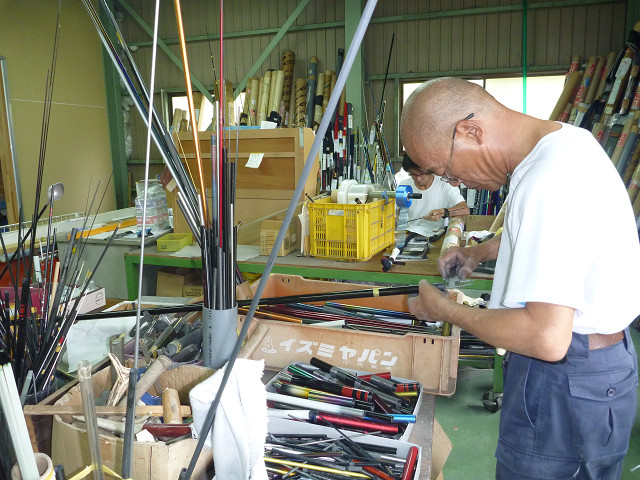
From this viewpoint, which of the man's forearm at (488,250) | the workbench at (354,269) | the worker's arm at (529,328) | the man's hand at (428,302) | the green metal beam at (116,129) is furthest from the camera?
the green metal beam at (116,129)

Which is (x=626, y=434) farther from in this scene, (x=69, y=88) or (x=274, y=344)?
(x=69, y=88)

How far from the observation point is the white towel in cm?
61

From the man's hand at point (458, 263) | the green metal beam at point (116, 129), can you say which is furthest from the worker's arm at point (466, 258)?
the green metal beam at point (116, 129)

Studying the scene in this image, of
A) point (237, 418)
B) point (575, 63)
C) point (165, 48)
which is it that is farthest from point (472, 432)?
point (165, 48)

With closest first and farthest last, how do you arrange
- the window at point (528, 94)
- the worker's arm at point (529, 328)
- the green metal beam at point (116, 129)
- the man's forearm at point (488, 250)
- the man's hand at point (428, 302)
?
the worker's arm at point (529, 328) → the man's hand at point (428, 302) → the man's forearm at point (488, 250) → the window at point (528, 94) → the green metal beam at point (116, 129)

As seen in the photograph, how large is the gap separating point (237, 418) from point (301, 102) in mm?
5410

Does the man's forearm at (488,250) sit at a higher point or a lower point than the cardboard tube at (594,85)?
lower

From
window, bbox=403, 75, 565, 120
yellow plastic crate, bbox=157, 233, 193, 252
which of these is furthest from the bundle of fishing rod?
window, bbox=403, 75, 565, 120

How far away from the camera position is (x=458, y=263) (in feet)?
5.46

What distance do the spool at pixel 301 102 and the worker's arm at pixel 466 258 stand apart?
4245 mm

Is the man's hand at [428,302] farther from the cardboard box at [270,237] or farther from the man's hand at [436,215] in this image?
the man's hand at [436,215]

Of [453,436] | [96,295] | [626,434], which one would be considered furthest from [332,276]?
[626,434]

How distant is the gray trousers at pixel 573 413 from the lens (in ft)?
3.35

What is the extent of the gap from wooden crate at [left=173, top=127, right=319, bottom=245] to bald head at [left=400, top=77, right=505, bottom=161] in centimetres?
167
